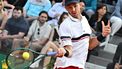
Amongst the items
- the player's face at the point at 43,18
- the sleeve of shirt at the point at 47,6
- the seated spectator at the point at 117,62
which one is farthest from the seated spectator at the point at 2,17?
the seated spectator at the point at 117,62

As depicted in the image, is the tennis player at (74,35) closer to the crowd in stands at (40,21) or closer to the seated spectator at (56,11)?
the crowd in stands at (40,21)

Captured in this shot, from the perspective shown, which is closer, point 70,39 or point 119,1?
point 70,39

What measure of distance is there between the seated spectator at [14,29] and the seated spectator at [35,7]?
0.48 m

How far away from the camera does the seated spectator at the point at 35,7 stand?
8.85 metres

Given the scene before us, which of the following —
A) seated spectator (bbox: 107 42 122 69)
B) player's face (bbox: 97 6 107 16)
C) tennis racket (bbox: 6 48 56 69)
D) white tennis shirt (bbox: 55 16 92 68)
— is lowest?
seated spectator (bbox: 107 42 122 69)

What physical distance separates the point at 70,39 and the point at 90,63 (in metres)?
3.57

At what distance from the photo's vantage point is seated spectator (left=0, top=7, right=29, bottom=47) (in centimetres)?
783

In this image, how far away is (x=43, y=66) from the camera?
22.0 feet

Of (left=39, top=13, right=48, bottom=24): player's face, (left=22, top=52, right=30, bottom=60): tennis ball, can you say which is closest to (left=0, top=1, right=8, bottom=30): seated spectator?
(left=39, top=13, right=48, bottom=24): player's face

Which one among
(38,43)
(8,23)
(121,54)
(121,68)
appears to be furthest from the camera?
(8,23)

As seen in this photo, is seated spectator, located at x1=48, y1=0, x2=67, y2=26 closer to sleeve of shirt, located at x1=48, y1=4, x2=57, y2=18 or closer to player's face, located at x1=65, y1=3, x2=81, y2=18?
sleeve of shirt, located at x1=48, y1=4, x2=57, y2=18

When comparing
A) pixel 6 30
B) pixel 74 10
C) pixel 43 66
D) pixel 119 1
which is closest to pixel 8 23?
pixel 6 30

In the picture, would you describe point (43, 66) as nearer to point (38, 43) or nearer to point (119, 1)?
point (38, 43)

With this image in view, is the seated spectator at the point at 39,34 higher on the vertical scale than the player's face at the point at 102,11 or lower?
lower
